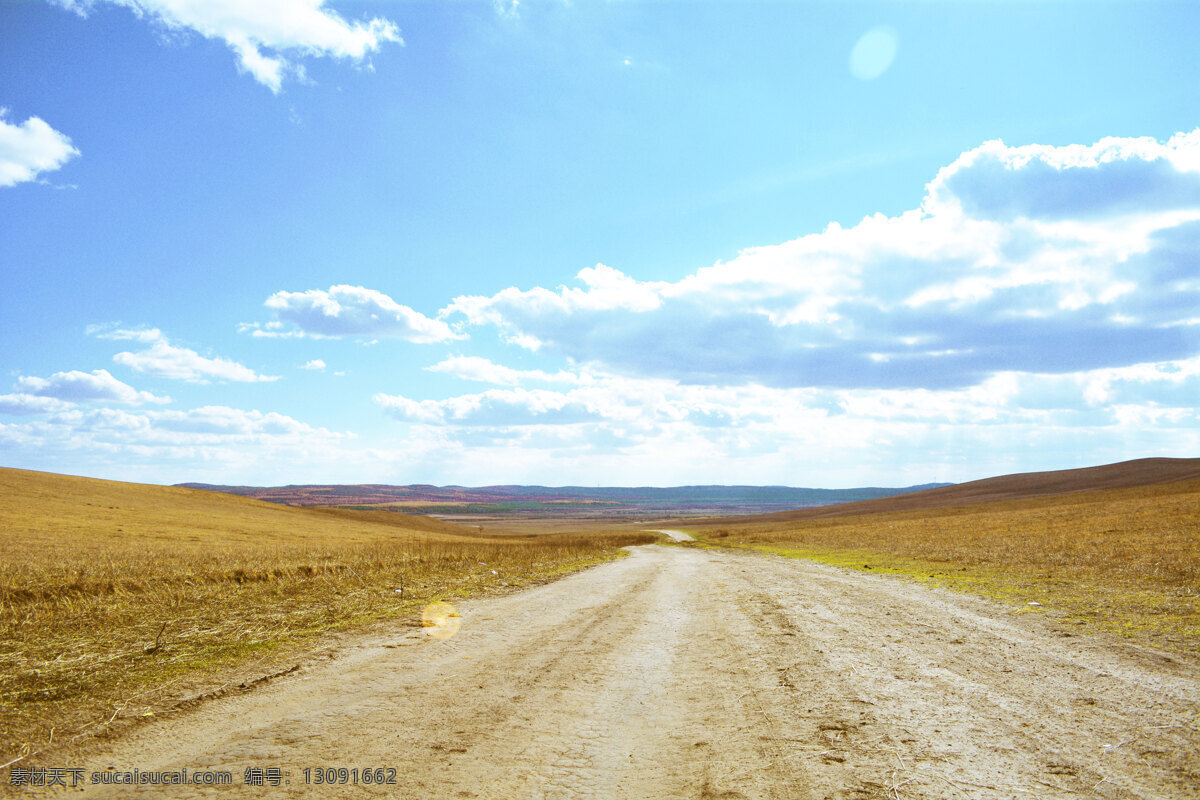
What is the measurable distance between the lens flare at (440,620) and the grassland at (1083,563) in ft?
37.7

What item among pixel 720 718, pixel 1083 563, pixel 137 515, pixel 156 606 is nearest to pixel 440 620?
pixel 156 606

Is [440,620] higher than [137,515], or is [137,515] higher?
[440,620]

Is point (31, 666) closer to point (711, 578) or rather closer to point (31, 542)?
point (711, 578)

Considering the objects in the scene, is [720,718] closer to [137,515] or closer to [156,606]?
[156,606]

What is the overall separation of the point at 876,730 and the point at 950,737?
682 millimetres

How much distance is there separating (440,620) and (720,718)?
7484 millimetres

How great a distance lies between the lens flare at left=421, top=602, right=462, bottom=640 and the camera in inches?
454

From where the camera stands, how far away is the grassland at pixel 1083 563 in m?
12.0

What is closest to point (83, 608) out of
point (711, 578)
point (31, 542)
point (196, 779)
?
point (196, 779)

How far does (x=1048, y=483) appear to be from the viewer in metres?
98.0

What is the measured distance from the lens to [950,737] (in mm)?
6281

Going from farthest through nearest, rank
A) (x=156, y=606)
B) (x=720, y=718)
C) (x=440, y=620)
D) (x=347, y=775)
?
(x=156, y=606)
(x=440, y=620)
(x=720, y=718)
(x=347, y=775)

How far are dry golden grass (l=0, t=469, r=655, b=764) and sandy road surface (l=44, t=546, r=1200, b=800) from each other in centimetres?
129

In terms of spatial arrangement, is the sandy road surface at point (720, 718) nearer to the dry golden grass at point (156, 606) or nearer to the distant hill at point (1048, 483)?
the dry golden grass at point (156, 606)
